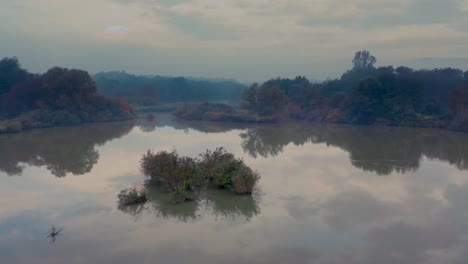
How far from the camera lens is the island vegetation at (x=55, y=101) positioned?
35.5 m

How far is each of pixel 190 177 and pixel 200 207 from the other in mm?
1676

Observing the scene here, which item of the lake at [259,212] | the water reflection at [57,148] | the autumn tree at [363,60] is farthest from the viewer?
the autumn tree at [363,60]

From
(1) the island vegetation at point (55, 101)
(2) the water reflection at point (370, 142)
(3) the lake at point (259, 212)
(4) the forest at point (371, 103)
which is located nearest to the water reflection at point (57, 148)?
(3) the lake at point (259, 212)

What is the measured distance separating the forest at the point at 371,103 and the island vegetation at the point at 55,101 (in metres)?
10.4

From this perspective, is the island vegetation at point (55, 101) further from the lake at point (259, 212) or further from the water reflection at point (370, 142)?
the lake at point (259, 212)

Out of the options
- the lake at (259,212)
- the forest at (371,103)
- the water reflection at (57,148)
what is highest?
the forest at (371,103)

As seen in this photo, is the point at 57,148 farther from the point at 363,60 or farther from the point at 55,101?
the point at 363,60

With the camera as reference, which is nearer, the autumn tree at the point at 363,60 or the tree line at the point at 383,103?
the tree line at the point at 383,103

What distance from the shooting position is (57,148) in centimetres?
2377

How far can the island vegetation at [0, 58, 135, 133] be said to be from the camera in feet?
116

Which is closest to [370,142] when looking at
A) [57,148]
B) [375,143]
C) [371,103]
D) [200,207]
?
[375,143]

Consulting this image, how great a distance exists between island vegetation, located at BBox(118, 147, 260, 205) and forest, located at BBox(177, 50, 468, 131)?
2516 centimetres

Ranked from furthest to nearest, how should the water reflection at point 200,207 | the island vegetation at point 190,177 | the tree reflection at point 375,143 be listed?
the tree reflection at point 375,143
the island vegetation at point 190,177
the water reflection at point 200,207

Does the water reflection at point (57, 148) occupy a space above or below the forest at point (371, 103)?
below
